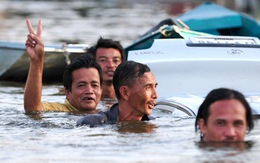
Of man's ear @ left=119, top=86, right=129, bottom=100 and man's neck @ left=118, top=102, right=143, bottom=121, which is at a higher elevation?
man's ear @ left=119, top=86, right=129, bottom=100

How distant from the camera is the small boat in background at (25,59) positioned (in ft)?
46.5

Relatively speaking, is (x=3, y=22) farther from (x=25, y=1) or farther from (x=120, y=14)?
(x=25, y=1)

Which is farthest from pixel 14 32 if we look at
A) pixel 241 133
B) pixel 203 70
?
pixel 241 133

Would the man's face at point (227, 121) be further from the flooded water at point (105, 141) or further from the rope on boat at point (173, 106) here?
the rope on boat at point (173, 106)

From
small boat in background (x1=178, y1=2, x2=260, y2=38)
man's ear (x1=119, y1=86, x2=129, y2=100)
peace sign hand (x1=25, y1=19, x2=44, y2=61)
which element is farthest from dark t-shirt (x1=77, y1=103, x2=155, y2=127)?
small boat in background (x1=178, y1=2, x2=260, y2=38)

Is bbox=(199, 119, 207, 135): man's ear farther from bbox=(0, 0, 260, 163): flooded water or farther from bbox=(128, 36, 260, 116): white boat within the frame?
bbox=(128, 36, 260, 116): white boat

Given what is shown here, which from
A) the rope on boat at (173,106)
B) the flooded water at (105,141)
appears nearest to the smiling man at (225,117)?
the flooded water at (105,141)

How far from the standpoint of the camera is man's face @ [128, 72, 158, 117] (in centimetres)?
839

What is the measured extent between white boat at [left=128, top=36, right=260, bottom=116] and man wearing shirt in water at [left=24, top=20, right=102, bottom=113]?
75 cm

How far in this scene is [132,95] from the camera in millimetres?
8406

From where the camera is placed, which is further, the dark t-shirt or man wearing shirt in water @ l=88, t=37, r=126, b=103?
man wearing shirt in water @ l=88, t=37, r=126, b=103

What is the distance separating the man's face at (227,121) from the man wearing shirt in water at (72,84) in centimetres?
263

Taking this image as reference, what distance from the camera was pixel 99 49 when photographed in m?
11.9

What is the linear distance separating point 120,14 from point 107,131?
22.6 metres
